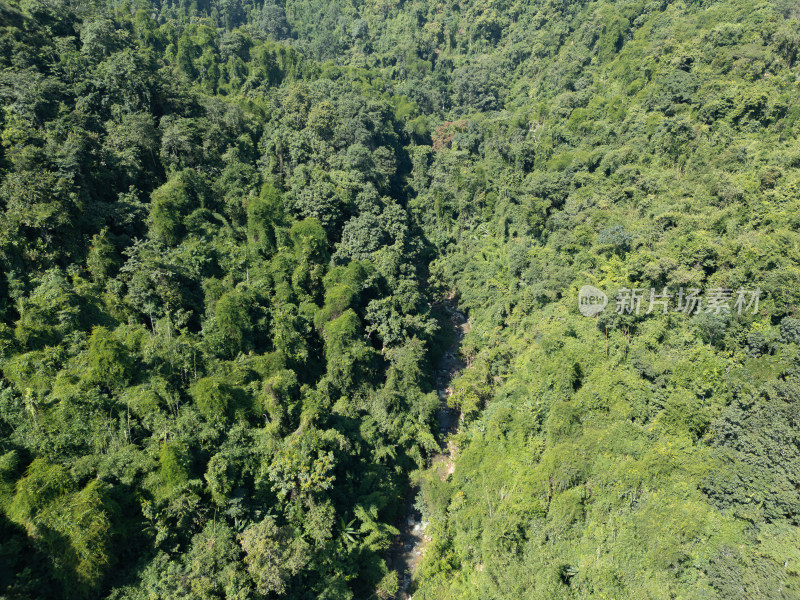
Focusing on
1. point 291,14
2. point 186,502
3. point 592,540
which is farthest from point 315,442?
point 291,14

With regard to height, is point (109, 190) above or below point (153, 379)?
above

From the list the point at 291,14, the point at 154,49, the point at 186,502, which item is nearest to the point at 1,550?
the point at 186,502

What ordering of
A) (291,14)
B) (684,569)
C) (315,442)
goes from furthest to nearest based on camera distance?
(291,14)
(315,442)
(684,569)

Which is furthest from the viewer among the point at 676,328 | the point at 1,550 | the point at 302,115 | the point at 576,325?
the point at 302,115

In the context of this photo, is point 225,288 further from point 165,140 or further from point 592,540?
point 592,540

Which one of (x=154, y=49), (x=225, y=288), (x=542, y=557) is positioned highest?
(x=154, y=49)

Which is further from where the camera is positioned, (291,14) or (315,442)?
(291,14)

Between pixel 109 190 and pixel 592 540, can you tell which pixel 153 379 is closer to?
pixel 109 190
